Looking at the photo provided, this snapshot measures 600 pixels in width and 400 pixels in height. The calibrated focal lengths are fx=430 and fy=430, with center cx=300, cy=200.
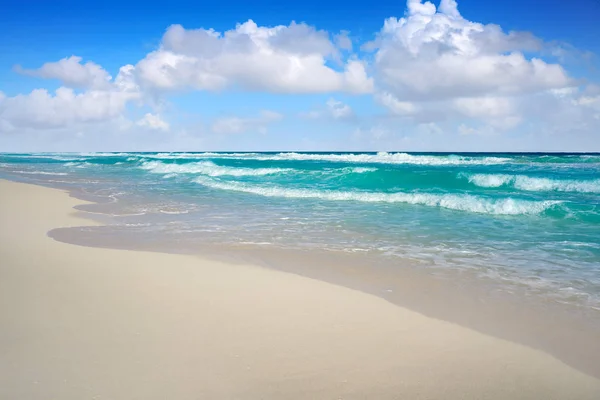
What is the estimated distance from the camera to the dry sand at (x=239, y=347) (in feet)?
9.25

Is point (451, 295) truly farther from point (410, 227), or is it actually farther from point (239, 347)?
point (410, 227)

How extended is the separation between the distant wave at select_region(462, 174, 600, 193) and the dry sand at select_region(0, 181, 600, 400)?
17.1m

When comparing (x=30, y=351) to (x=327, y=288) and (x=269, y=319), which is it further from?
(x=327, y=288)

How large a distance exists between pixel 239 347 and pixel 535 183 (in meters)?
19.6

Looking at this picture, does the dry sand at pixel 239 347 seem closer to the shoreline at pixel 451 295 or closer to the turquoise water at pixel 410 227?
the shoreline at pixel 451 295

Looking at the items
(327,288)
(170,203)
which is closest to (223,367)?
(327,288)

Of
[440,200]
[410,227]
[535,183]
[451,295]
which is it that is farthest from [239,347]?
[535,183]

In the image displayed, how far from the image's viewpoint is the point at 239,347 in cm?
337

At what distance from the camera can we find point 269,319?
13.1 ft

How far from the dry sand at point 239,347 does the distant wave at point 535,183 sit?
17118 mm

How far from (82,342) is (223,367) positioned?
4.02ft

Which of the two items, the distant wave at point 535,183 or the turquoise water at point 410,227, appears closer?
the turquoise water at point 410,227

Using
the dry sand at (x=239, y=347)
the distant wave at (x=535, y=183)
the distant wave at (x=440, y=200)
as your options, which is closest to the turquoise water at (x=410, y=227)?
the distant wave at (x=440, y=200)

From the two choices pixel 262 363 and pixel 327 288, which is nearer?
pixel 262 363
